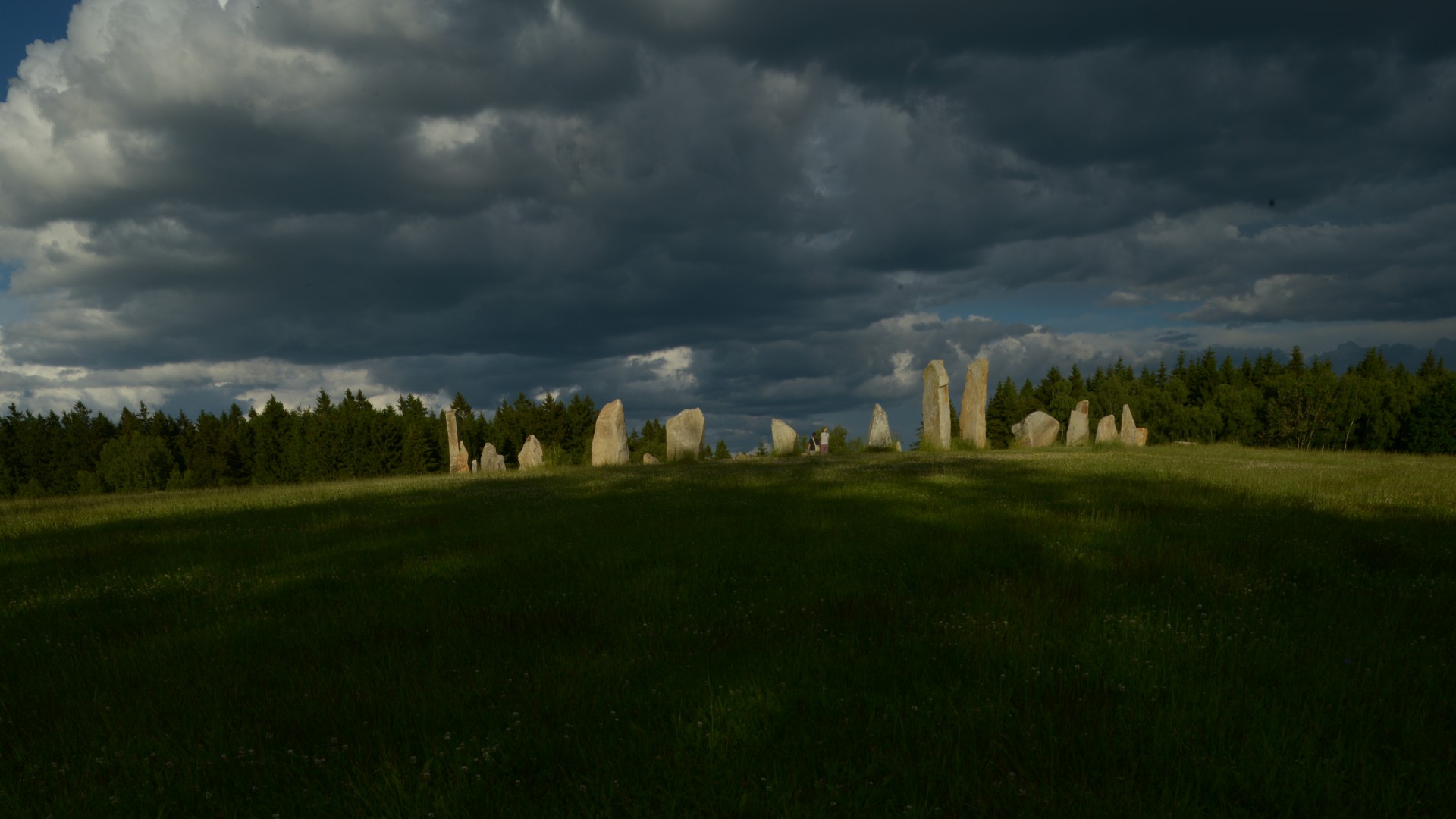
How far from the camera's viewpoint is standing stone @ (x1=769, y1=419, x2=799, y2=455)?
38.0 m

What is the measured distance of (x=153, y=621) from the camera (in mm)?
6875

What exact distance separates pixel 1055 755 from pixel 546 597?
459 centimetres

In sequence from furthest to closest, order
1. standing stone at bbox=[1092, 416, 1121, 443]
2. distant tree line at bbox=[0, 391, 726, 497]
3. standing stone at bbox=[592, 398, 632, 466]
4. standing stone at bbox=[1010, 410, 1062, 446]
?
1. distant tree line at bbox=[0, 391, 726, 497]
2. standing stone at bbox=[1092, 416, 1121, 443]
3. standing stone at bbox=[1010, 410, 1062, 446]
4. standing stone at bbox=[592, 398, 632, 466]

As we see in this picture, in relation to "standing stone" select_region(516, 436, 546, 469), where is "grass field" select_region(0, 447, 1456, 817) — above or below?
below

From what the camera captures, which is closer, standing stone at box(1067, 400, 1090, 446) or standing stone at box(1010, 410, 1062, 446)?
standing stone at box(1010, 410, 1062, 446)

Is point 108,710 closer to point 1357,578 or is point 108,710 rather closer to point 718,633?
point 718,633

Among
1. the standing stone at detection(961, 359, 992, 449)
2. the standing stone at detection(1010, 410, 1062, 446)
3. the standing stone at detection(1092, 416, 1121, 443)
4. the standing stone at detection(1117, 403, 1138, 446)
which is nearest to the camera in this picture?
the standing stone at detection(961, 359, 992, 449)

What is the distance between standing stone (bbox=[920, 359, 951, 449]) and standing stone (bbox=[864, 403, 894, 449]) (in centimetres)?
235

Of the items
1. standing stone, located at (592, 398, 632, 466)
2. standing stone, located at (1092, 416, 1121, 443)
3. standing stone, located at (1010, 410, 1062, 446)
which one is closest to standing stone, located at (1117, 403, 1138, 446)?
standing stone, located at (1092, 416, 1121, 443)

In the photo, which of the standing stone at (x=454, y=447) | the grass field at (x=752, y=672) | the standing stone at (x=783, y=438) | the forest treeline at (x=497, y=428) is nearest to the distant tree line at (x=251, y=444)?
the forest treeline at (x=497, y=428)

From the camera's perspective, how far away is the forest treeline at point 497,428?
61625 millimetres

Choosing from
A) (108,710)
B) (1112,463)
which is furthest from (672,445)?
(108,710)

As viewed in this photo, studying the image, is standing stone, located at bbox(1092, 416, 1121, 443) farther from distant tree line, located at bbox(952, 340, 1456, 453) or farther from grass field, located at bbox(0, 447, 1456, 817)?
grass field, located at bbox(0, 447, 1456, 817)

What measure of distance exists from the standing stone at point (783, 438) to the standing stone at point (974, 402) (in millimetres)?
8669
